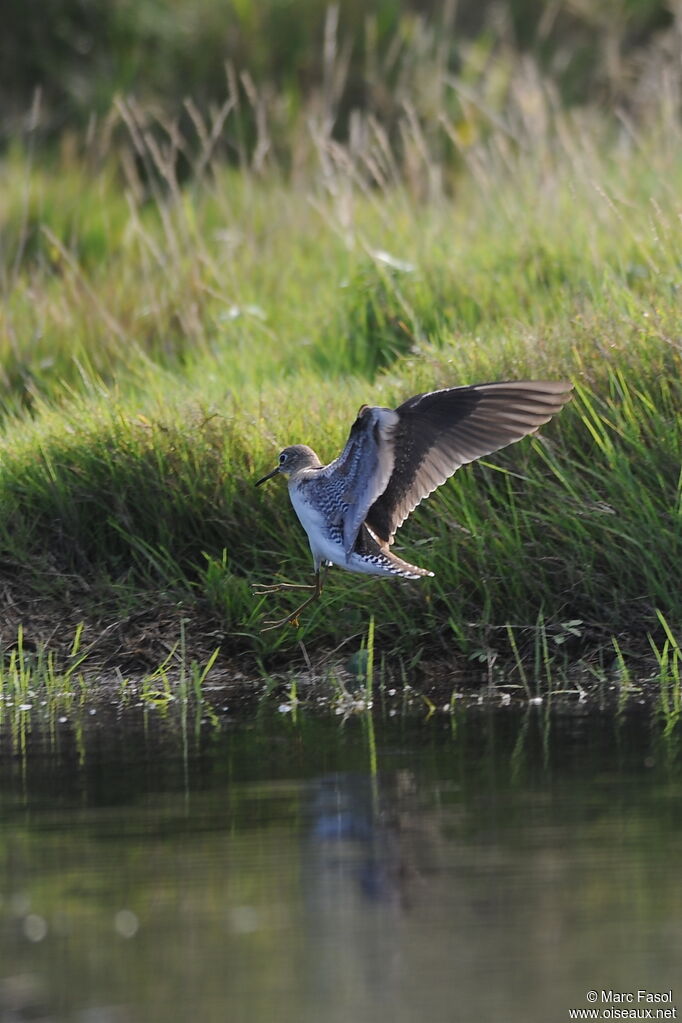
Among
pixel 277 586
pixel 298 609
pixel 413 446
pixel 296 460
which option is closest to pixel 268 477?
pixel 296 460

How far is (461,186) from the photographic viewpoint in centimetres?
1058

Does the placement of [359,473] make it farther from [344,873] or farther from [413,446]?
[344,873]

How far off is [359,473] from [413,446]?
20 centimetres

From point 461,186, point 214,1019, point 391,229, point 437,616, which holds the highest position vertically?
point 461,186

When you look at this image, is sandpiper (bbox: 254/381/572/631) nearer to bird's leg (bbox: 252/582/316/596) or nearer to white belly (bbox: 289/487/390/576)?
white belly (bbox: 289/487/390/576)

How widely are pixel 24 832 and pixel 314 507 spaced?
1.99 m

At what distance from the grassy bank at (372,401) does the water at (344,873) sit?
39.2 inches

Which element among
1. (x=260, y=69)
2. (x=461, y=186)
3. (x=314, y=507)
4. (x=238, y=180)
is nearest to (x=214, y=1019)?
(x=314, y=507)

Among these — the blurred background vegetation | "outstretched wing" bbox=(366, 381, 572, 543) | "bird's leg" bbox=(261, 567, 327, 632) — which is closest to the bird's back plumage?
"outstretched wing" bbox=(366, 381, 572, 543)

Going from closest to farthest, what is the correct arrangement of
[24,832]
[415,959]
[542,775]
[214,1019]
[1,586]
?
1. [214,1019]
2. [415,959]
3. [24,832]
4. [542,775]
5. [1,586]

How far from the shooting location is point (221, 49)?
14000 millimetres

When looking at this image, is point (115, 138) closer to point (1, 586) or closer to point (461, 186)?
point (461, 186)

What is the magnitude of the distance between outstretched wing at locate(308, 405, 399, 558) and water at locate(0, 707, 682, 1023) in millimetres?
792

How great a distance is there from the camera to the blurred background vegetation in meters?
13.5
